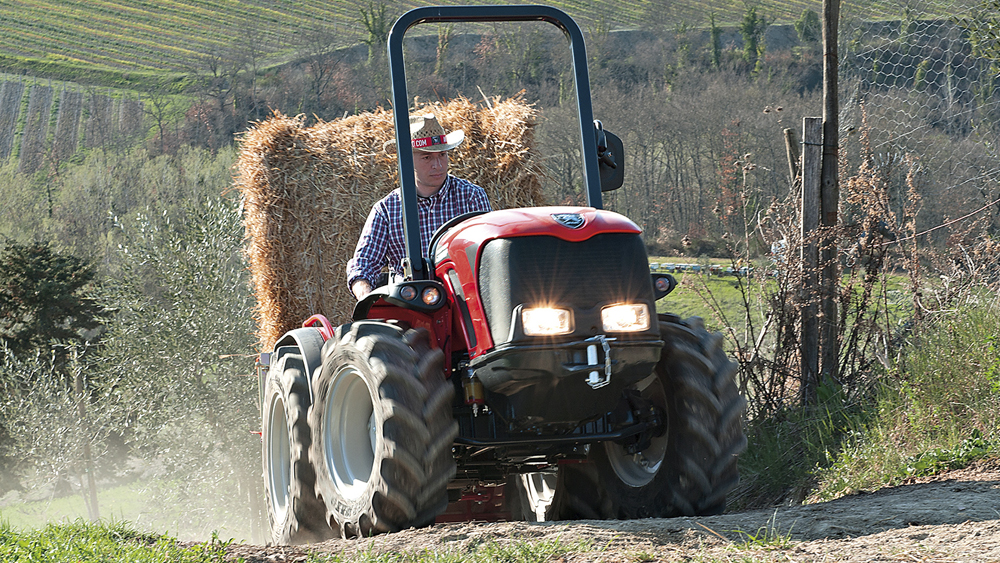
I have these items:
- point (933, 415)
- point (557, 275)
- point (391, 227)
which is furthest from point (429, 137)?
point (933, 415)

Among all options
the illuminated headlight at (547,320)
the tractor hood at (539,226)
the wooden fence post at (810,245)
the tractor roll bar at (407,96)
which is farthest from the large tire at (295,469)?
the wooden fence post at (810,245)

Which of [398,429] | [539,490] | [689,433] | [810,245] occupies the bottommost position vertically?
[539,490]

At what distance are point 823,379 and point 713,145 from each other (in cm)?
3170

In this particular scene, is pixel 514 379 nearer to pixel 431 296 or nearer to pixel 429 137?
pixel 431 296

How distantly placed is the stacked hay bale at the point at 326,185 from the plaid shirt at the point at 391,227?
274 centimetres

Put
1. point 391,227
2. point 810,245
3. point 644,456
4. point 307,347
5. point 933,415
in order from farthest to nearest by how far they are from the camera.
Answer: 1. point 810,245
2. point 391,227
3. point 933,415
4. point 307,347
5. point 644,456

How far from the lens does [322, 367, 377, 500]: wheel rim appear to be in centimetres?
391

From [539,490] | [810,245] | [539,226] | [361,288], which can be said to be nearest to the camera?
[539,226]

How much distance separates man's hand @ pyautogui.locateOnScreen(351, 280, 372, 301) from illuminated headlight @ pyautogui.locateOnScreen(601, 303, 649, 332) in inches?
64.4

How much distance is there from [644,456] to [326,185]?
497 centimetres

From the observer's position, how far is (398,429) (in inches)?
135

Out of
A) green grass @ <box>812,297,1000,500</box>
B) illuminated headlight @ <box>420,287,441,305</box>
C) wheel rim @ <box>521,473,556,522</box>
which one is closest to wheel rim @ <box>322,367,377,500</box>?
illuminated headlight @ <box>420,287,441,305</box>

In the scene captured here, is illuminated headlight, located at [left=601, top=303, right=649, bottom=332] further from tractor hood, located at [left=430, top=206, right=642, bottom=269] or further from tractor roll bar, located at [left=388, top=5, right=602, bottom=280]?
tractor roll bar, located at [left=388, top=5, right=602, bottom=280]

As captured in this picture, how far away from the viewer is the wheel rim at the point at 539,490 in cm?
499
